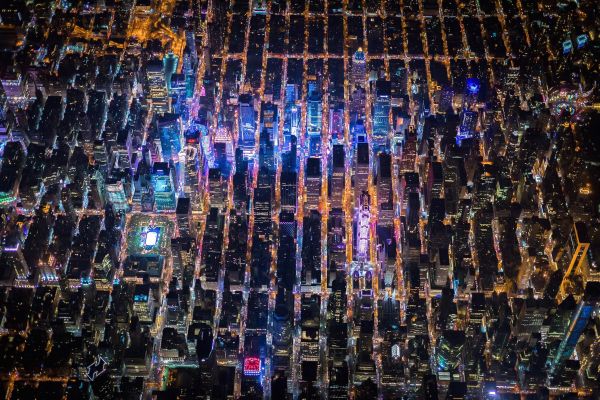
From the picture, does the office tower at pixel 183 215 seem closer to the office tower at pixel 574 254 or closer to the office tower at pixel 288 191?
the office tower at pixel 288 191

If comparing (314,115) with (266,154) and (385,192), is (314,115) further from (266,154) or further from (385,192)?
(385,192)

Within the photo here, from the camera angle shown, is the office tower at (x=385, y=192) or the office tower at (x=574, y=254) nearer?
the office tower at (x=574, y=254)

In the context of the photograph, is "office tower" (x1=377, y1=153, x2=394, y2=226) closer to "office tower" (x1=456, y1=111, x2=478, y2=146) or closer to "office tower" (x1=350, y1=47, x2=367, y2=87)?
"office tower" (x1=456, y1=111, x2=478, y2=146)

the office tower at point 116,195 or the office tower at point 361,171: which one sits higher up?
the office tower at point 361,171

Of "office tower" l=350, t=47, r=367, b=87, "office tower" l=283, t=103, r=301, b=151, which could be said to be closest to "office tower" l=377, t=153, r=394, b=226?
"office tower" l=283, t=103, r=301, b=151

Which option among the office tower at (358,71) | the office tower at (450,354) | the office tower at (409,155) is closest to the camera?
the office tower at (450,354)

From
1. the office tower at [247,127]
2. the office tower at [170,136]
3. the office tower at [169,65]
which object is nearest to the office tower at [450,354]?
the office tower at [247,127]
